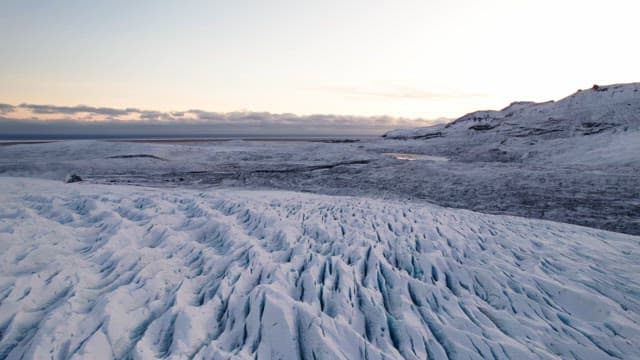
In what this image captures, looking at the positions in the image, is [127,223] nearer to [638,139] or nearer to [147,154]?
[147,154]

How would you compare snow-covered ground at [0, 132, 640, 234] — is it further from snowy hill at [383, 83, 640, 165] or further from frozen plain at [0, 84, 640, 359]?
frozen plain at [0, 84, 640, 359]

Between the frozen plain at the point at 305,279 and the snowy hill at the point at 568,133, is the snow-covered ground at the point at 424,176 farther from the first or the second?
the frozen plain at the point at 305,279

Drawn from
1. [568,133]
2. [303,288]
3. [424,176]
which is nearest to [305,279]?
[303,288]

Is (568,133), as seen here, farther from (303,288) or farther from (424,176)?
(303,288)

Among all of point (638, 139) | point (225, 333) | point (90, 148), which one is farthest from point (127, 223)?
point (638, 139)

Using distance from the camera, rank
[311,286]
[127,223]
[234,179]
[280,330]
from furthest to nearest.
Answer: [234,179] → [127,223] → [311,286] → [280,330]

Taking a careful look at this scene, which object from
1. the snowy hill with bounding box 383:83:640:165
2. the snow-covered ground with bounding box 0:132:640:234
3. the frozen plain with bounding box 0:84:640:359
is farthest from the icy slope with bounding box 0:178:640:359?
the snowy hill with bounding box 383:83:640:165
